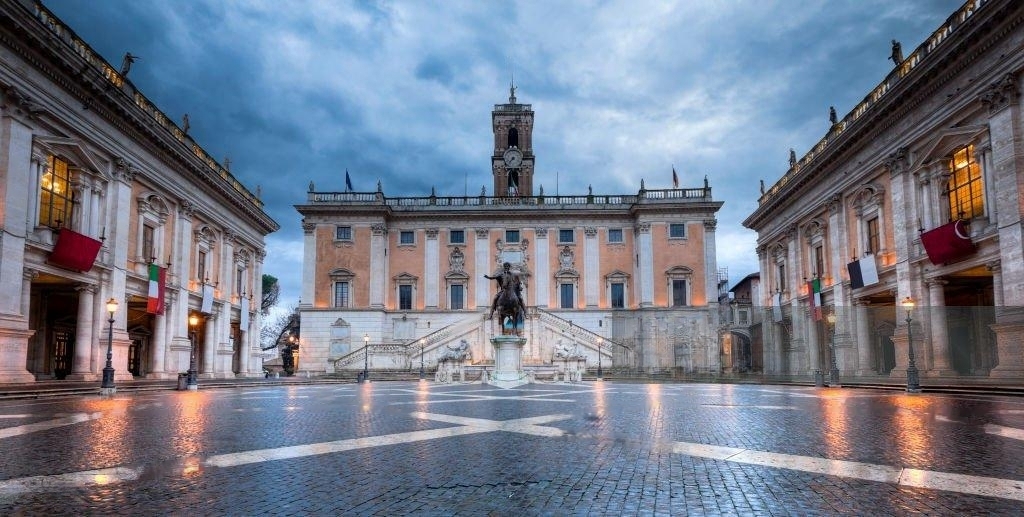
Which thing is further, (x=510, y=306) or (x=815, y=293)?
(x=815, y=293)

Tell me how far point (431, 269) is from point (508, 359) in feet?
94.5

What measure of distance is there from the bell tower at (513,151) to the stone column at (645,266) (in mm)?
15834

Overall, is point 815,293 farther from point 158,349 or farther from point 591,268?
point 158,349

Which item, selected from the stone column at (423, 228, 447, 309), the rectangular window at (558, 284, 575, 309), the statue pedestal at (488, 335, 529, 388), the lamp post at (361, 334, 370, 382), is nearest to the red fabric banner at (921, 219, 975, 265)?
the statue pedestal at (488, 335, 529, 388)

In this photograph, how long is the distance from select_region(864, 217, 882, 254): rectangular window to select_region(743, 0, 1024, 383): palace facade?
0.06m

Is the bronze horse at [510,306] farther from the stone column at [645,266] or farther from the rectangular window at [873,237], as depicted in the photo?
the stone column at [645,266]

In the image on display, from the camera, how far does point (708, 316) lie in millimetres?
49562

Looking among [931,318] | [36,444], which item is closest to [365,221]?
[931,318]

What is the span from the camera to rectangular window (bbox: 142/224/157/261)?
32.0m

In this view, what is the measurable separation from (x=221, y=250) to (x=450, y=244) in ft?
67.1

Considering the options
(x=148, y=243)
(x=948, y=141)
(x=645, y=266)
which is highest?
(x=948, y=141)

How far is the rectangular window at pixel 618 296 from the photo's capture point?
2226 inches

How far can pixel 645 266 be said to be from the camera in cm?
5541

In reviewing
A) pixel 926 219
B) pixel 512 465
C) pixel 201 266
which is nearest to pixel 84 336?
pixel 201 266
